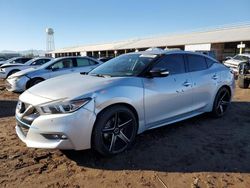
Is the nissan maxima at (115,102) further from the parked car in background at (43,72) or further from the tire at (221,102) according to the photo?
the parked car in background at (43,72)

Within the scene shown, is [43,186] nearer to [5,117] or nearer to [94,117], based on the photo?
[94,117]

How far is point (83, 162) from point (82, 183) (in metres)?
0.59

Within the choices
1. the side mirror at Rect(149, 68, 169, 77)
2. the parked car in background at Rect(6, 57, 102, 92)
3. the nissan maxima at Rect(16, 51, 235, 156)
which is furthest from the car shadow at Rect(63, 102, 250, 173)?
the parked car in background at Rect(6, 57, 102, 92)

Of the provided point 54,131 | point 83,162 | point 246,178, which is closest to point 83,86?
point 54,131

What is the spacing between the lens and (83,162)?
3822 millimetres

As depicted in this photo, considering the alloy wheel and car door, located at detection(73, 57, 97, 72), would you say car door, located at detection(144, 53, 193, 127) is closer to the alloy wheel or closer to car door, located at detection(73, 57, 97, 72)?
the alloy wheel

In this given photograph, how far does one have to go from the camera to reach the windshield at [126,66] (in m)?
4.56

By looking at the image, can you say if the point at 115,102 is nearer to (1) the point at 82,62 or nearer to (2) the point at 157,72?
(2) the point at 157,72

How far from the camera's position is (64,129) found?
136 inches

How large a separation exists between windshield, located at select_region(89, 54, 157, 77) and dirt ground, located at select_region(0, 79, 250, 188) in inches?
47.8

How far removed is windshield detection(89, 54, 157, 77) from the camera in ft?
15.0

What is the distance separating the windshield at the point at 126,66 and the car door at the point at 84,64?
18.3 ft

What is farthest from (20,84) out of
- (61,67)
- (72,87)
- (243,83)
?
(243,83)

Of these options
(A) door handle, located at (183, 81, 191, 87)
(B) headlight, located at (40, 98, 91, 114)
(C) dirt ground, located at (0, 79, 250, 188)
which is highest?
(A) door handle, located at (183, 81, 191, 87)
